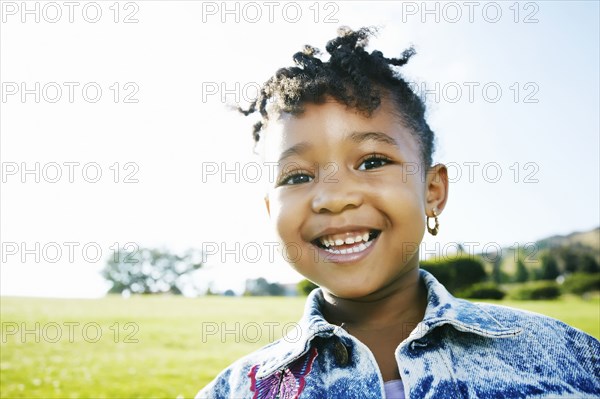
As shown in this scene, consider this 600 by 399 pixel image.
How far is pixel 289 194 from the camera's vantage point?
2471 mm

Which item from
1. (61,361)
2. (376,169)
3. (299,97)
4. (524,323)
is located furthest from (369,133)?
(61,361)

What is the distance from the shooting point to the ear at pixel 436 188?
110 inches

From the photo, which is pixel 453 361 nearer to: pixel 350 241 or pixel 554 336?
pixel 554 336

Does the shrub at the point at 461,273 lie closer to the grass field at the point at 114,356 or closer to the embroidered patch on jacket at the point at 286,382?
the grass field at the point at 114,356

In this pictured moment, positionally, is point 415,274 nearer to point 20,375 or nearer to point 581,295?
point 20,375

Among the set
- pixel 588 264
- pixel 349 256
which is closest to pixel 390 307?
pixel 349 256

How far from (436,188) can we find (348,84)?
775mm

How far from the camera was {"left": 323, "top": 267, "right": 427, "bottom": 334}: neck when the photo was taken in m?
2.52

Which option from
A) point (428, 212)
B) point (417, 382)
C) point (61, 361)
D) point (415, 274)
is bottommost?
point (61, 361)

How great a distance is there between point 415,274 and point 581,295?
2832 centimetres

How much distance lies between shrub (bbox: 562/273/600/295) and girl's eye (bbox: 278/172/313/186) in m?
28.2

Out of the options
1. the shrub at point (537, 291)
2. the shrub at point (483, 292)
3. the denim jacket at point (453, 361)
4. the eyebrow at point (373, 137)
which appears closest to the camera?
the denim jacket at point (453, 361)

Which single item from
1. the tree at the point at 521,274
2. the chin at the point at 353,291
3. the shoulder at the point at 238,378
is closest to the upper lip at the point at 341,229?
the chin at the point at 353,291

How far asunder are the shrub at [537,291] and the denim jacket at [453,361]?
25.3m
